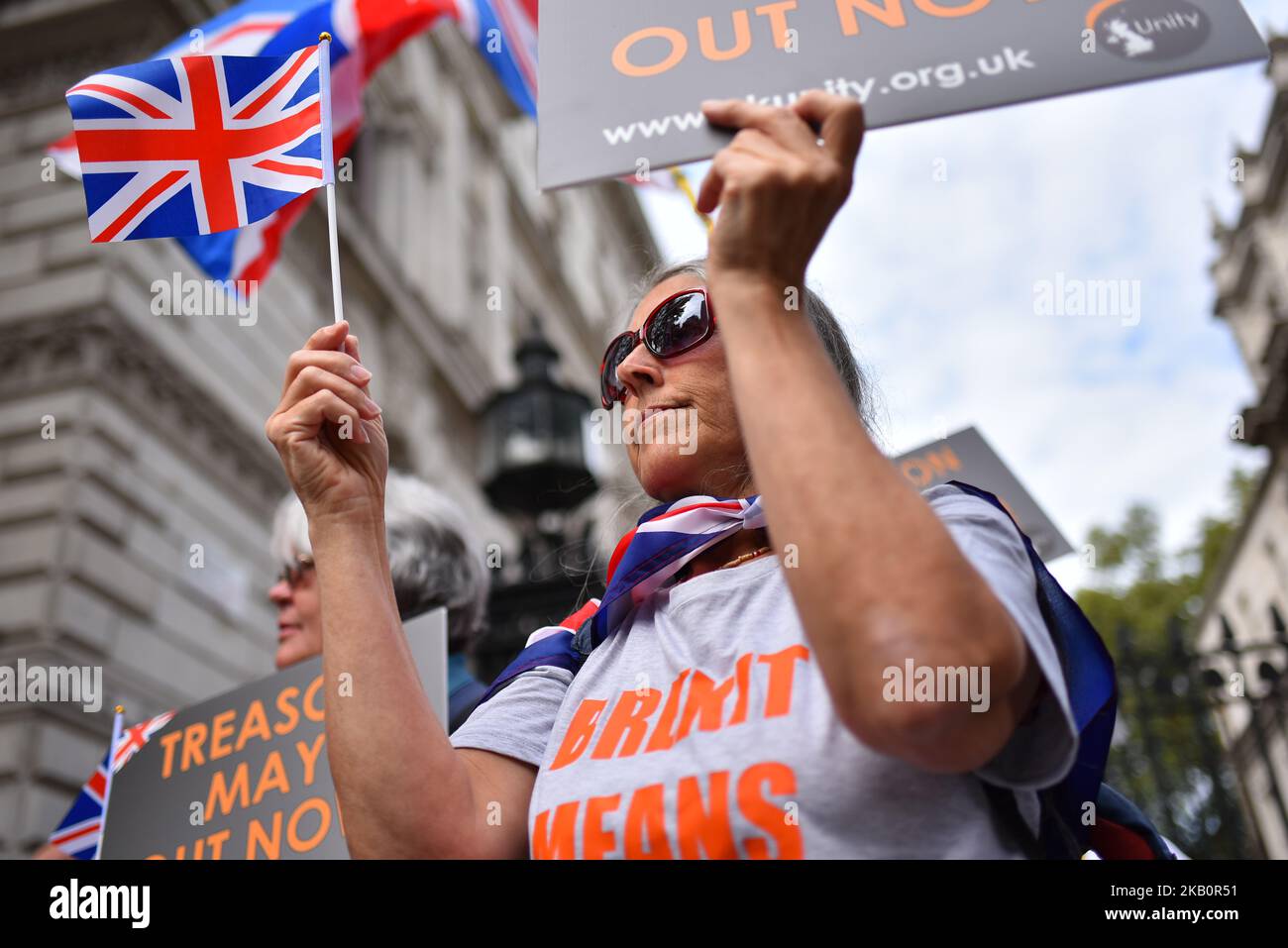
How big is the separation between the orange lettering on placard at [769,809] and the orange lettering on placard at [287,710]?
1.65m

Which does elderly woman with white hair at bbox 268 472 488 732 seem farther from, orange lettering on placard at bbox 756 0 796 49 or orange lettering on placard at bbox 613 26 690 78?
orange lettering on placard at bbox 756 0 796 49

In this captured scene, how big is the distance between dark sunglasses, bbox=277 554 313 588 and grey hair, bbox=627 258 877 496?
1599 mm

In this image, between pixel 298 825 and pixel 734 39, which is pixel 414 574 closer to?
pixel 298 825

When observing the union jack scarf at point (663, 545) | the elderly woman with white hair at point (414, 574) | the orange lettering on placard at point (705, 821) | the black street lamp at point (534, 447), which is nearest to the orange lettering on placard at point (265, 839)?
the elderly woman with white hair at point (414, 574)

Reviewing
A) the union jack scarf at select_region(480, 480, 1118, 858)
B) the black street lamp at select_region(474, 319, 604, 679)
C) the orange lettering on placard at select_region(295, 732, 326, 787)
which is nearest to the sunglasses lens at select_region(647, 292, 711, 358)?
the union jack scarf at select_region(480, 480, 1118, 858)

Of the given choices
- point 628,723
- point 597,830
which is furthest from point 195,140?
point 597,830

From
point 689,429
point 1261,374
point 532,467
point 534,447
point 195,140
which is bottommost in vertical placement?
point 689,429

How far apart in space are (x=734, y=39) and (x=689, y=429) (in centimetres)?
59

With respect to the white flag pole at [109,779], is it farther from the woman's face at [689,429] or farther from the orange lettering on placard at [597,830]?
A: the orange lettering on placard at [597,830]

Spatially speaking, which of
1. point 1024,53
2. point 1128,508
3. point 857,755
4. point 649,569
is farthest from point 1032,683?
point 1128,508

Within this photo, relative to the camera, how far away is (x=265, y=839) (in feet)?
8.11

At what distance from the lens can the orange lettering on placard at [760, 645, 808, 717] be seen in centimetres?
129
